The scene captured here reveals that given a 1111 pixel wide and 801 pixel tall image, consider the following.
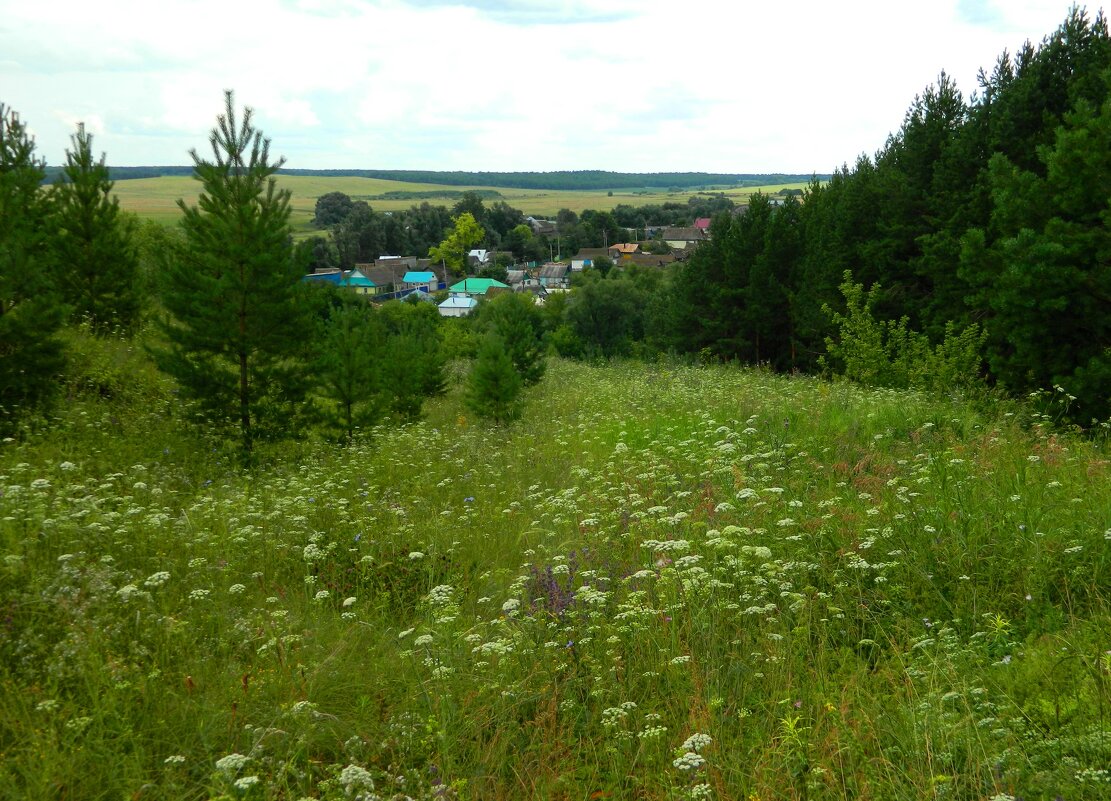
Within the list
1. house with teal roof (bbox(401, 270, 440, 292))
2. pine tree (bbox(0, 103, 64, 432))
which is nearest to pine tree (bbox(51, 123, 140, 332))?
pine tree (bbox(0, 103, 64, 432))

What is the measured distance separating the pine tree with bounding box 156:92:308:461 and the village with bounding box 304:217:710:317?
80736mm

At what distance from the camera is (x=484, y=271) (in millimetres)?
130500

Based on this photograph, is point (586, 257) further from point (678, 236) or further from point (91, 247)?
point (91, 247)

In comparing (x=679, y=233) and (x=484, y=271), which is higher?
(x=679, y=233)

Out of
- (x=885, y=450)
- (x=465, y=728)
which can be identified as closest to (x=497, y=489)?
(x=885, y=450)

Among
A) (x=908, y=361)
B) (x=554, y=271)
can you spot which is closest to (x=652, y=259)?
(x=554, y=271)

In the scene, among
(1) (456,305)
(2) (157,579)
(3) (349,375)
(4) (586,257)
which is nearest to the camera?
(2) (157,579)

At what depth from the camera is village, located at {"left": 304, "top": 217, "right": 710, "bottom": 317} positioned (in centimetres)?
10800

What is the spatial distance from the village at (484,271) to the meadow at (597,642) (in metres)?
87.0

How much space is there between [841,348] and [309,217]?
495 ft

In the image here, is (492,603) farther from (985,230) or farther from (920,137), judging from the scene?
(920,137)

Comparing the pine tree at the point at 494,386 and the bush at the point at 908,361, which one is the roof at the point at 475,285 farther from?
the bush at the point at 908,361

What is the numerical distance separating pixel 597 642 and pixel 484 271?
12935cm

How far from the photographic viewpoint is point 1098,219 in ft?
53.7
